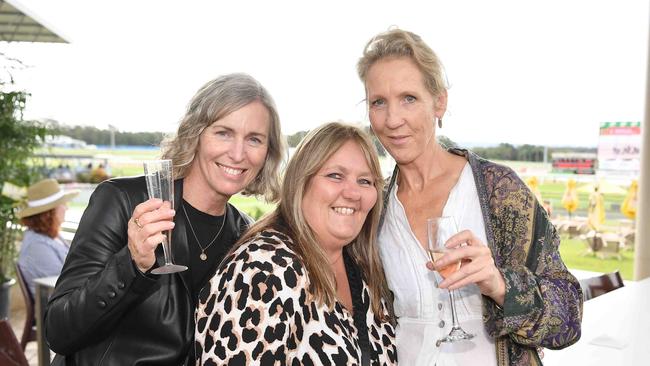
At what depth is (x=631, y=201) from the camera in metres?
6.19

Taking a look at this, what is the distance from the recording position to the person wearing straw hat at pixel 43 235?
14.9 ft

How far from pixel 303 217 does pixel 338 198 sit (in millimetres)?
113

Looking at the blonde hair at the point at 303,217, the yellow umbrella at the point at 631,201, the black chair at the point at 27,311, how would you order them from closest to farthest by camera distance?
the blonde hair at the point at 303,217, the black chair at the point at 27,311, the yellow umbrella at the point at 631,201

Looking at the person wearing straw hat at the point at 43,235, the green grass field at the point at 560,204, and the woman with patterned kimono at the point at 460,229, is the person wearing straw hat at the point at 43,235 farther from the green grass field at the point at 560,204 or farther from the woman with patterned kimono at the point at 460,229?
the woman with patterned kimono at the point at 460,229

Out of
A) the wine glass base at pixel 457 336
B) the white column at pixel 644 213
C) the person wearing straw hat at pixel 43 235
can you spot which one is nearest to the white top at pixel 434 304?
the wine glass base at pixel 457 336

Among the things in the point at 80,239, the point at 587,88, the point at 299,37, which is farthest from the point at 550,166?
the point at 80,239

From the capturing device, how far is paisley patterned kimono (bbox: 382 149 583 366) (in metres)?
1.63

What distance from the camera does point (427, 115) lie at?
1.90m

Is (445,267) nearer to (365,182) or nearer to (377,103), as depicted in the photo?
(365,182)

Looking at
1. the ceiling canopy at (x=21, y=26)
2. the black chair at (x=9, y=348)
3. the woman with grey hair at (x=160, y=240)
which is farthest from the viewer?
the ceiling canopy at (x=21, y=26)

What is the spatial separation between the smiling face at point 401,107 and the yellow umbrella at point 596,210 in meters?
5.43

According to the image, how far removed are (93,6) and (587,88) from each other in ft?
16.7

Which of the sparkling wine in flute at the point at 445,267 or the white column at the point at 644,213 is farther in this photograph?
the white column at the point at 644,213

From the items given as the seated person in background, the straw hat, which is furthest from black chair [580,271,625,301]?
the seated person in background
